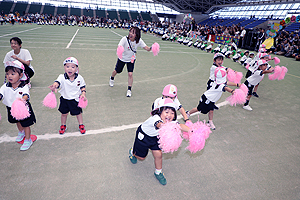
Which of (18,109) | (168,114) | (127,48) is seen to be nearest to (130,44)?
(127,48)

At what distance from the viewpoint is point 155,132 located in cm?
251

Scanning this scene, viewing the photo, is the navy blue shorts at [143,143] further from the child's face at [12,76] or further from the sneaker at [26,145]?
the child's face at [12,76]

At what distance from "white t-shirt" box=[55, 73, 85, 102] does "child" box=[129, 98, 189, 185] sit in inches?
60.9

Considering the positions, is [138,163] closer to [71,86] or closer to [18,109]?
[71,86]

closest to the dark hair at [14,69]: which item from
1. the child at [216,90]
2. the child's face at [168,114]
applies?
the child's face at [168,114]

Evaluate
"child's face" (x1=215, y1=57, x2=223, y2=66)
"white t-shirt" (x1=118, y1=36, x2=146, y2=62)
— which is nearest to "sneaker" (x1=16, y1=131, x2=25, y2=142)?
"white t-shirt" (x1=118, y1=36, x2=146, y2=62)

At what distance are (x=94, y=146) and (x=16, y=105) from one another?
4.76ft

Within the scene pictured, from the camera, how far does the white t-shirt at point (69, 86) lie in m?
3.19

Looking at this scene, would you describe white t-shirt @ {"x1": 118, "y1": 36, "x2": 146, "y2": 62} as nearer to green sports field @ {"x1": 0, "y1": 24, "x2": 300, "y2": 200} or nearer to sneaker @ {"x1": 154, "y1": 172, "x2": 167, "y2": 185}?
green sports field @ {"x1": 0, "y1": 24, "x2": 300, "y2": 200}

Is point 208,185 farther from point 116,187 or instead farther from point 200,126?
point 116,187

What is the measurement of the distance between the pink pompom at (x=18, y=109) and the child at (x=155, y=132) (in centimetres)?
180

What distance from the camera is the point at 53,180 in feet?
8.39

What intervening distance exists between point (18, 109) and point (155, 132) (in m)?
2.10

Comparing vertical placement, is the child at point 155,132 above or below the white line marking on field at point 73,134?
above
